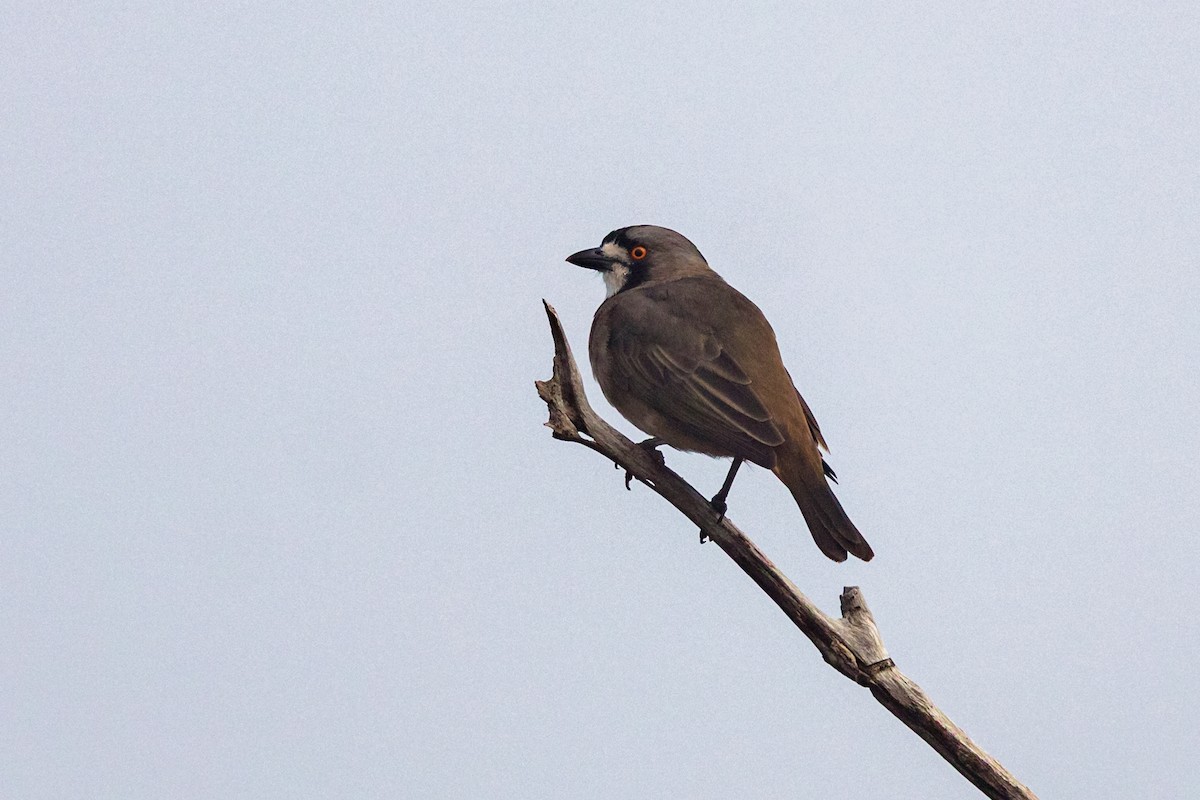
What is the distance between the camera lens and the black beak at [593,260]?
8828 mm

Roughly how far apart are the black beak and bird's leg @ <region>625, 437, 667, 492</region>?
5.76ft

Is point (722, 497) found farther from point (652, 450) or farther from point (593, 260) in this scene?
point (593, 260)

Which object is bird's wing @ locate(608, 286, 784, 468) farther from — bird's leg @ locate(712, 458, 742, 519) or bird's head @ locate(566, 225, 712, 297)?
bird's head @ locate(566, 225, 712, 297)

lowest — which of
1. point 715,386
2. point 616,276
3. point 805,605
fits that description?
point 805,605

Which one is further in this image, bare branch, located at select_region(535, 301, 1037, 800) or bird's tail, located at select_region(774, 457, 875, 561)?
bird's tail, located at select_region(774, 457, 875, 561)

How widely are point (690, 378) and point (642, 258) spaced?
1.69m

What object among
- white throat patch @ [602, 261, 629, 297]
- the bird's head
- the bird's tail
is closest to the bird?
the bird's tail

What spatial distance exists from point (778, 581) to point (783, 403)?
1.28 m

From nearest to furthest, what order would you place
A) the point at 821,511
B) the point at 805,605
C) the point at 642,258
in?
the point at 805,605
the point at 821,511
the point at 642,258

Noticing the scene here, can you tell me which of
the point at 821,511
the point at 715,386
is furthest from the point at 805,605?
the point at 715,386

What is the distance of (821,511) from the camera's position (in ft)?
21.8

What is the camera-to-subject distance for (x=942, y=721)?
19.2ft

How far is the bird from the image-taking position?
680 centimetres

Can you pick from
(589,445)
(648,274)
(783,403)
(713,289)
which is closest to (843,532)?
(783,403)
